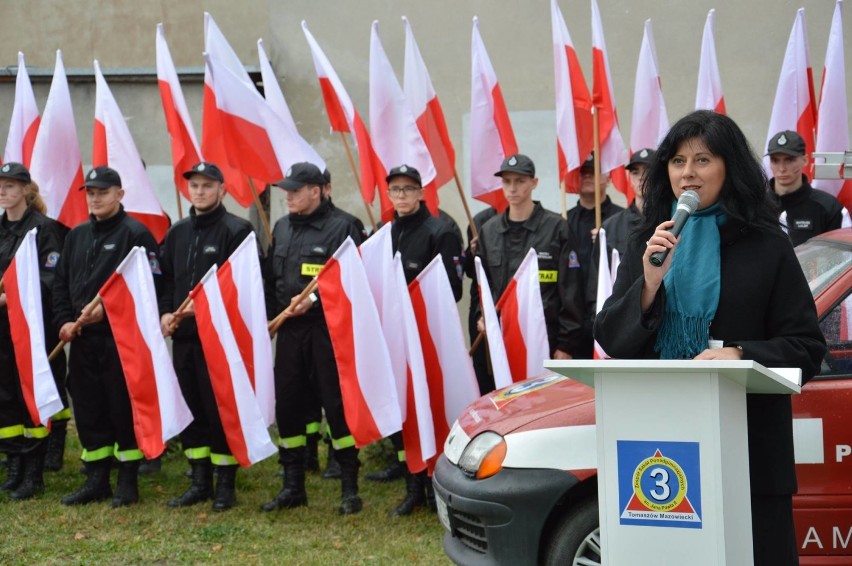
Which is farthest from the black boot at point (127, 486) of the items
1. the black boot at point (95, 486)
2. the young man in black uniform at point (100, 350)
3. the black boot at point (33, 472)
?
the black boot at point (33, 472)

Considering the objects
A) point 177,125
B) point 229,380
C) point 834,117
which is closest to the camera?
point 229,380

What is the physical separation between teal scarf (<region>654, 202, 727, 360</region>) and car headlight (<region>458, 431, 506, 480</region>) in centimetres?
181

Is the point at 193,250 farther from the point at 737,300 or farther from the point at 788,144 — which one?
the point at 737,300

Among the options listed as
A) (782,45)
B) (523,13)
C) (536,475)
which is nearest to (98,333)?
(536,475)

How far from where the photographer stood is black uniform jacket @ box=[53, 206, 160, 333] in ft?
25.1

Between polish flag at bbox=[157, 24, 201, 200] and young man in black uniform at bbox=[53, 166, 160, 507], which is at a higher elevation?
polish flag at bbox=[157, 24, 201, 200]

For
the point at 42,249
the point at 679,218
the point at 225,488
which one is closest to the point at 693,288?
the point at 679,218

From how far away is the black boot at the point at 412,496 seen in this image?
7.07 metres

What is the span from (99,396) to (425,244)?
2.42 metres

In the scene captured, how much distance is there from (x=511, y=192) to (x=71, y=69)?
588cm

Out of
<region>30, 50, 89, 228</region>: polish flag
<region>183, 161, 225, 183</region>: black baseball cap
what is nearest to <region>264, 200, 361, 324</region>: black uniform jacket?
<region>183, 161, 225, 183</region>: black baseball cap

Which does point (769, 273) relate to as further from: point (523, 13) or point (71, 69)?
point (71, 69)

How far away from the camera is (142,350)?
736 centimetres

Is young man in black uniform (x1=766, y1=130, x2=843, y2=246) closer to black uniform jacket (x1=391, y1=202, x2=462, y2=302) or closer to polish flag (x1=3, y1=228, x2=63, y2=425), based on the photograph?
black uniform jacket (x1=391, y1=202, x2=462, y2=302)
